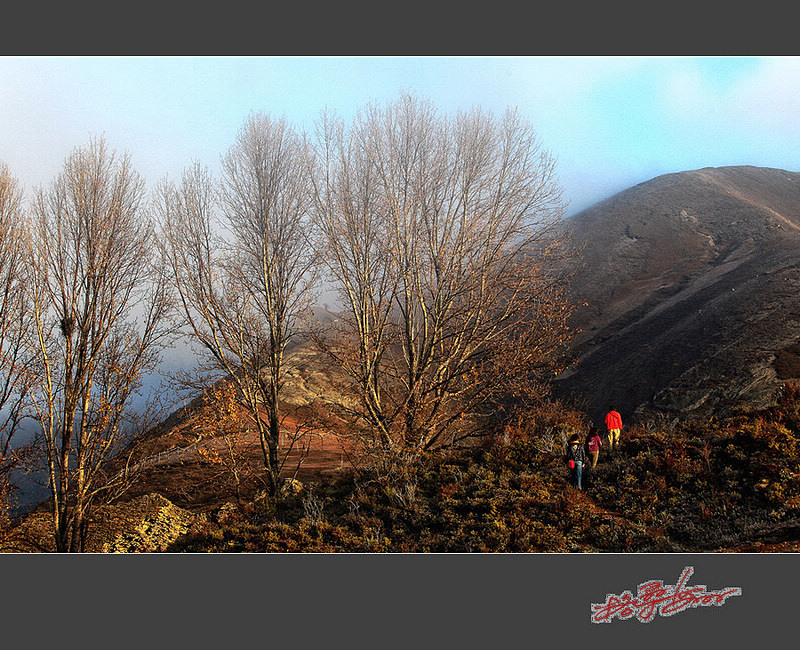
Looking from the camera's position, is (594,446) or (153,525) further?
(153,525)

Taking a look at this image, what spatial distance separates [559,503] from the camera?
27.8 feet

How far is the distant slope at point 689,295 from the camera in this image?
60.8 ft

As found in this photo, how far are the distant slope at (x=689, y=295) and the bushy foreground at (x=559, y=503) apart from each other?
22.5 feet

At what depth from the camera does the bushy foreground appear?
7.54 metres

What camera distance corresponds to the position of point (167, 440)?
17141 mm

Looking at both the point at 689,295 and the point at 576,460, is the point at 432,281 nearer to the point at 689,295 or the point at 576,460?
the point at 576,460
